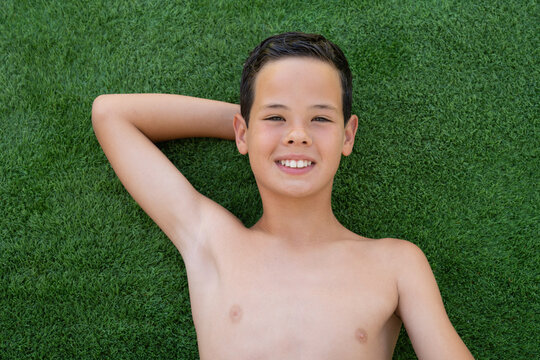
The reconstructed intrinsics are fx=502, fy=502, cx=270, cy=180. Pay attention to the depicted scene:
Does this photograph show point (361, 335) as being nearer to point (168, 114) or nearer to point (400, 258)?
point (400, 258)

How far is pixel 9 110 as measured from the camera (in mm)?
2590

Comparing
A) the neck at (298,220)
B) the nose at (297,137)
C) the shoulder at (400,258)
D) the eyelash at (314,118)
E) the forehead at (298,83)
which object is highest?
the forehead at (298,83)

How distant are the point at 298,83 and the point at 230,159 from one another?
2.27ft

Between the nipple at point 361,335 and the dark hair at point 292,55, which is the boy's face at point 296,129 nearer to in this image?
the dark hair at point 292,55

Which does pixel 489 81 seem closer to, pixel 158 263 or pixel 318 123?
pixel 318 123

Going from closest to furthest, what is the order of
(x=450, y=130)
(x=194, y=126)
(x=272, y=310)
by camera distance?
(x=272, y=310) < (x=194, y=126) < (x=450, y=130)

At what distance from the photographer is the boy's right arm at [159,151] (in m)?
2.26

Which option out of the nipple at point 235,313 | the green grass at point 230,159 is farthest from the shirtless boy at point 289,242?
the green grass at point 230,159

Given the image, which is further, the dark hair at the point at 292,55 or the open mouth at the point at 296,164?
the dark hair at the point at 292,55

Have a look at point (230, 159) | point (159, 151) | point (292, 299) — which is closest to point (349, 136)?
point (230, 159)

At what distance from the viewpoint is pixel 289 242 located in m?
2.25

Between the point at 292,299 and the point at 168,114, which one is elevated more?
the point at 168,114

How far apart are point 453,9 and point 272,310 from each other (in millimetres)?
1845

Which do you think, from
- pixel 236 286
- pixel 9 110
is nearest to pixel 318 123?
pixel 236 286
